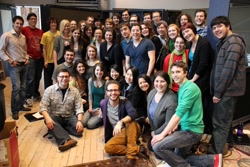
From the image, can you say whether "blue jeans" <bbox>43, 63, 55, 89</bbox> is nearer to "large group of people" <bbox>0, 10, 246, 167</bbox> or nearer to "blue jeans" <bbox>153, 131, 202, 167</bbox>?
"large group of people" <bbox>0, 10, 246, 167</bbox>

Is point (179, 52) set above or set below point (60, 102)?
above

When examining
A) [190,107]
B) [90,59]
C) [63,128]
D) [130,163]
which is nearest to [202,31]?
[190,107]

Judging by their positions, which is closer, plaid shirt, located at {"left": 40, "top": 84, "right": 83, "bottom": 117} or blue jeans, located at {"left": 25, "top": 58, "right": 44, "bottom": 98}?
plaid shirt, located at {"left": 40, "top": 84, "right": 83, "bottom": 117}

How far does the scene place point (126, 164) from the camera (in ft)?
7.98

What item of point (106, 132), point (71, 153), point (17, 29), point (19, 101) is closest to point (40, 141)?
point (71, 153)

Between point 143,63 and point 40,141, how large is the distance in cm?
160

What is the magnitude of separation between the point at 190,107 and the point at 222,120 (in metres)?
0.53

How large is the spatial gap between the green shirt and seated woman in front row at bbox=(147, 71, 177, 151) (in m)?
0.20

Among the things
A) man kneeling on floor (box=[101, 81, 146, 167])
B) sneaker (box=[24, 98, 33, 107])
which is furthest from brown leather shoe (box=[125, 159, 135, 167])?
sneaker (box=[24, 98, 33, 107])

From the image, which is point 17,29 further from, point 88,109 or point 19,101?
point 88,109

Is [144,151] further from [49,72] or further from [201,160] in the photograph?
[49,72]

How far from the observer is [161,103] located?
7.97 ft

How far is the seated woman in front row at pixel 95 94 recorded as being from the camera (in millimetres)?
3283

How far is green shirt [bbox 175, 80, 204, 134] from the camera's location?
2111mm
